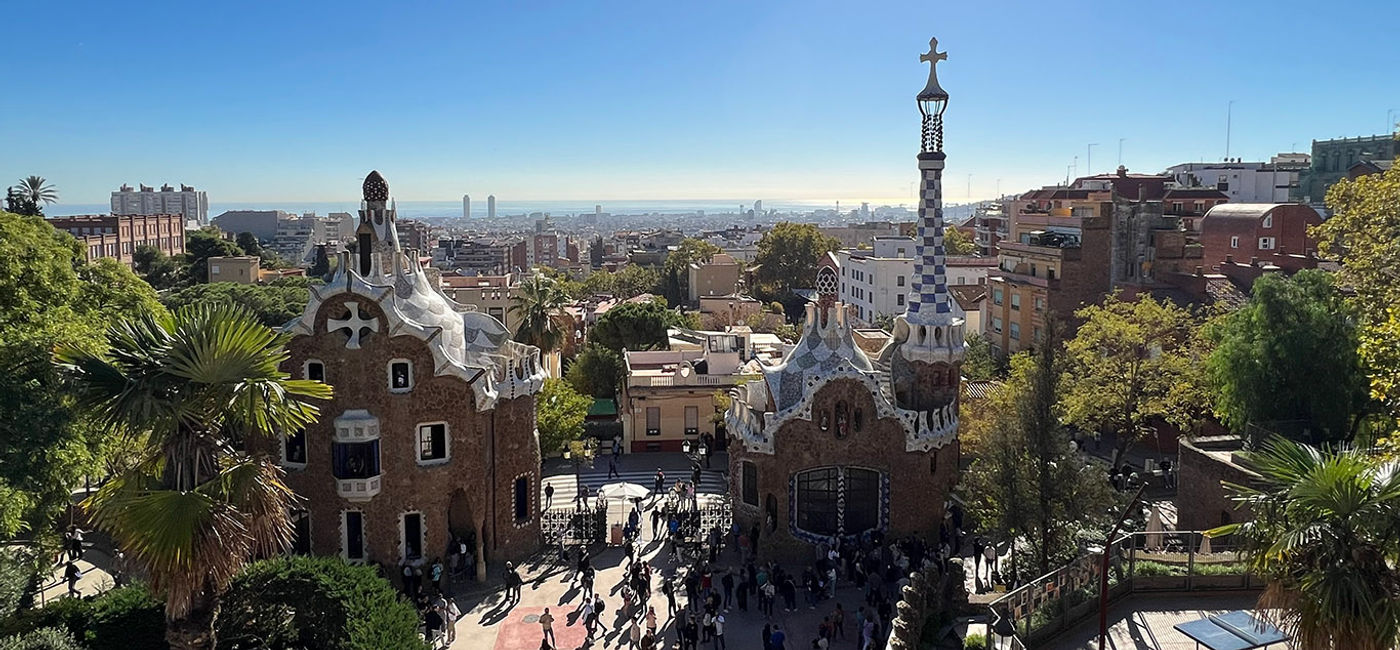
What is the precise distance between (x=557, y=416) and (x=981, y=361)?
2372cm

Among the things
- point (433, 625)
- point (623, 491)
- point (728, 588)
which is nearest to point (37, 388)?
point (433, 625)

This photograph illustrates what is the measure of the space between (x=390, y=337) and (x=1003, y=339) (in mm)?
42354

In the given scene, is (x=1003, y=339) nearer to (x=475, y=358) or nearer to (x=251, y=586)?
(x=475, y=358)

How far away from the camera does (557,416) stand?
1458 inches

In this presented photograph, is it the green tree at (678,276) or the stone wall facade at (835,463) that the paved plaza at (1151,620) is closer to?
the stone wall facade at (835,463)

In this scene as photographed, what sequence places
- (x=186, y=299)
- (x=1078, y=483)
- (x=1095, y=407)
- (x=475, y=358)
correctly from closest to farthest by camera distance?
(x=1078, y=483) → (x=475, y=358) → (x=1095, y=407) → (x=186, y=299)

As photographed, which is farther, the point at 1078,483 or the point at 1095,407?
the point at 1095,407

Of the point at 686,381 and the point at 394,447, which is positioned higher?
the point at 394,447

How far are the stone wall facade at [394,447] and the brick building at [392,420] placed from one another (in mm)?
28

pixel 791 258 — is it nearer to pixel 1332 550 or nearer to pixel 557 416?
pixel 557 416

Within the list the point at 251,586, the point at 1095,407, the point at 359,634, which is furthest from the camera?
the point at 1095,407

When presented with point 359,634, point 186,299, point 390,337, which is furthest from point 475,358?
point 186,299

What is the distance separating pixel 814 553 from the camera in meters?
29.2

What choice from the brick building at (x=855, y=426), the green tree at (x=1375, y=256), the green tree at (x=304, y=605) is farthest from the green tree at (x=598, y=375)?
the green tree at (x=1375, y=256)
